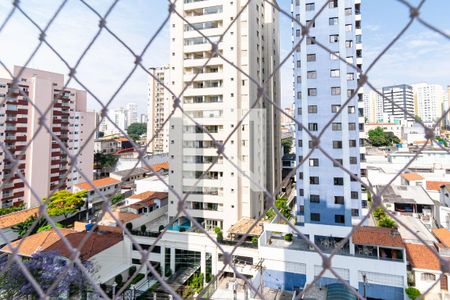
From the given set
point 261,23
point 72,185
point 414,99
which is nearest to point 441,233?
point 261,23

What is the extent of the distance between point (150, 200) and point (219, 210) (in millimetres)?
1667

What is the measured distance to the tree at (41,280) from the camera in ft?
9.50

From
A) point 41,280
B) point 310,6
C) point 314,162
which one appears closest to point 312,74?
point 310,6

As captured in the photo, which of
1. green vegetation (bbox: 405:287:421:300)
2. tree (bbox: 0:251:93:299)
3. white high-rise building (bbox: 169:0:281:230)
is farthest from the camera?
white high-rise building (bbox: 169:0:281:230)

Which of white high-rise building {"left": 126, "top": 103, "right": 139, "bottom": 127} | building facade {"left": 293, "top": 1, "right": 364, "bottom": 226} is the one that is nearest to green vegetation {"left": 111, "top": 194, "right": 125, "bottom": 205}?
building facade {"left": 293, "top": 1, "right": 364, "bottom": 226}

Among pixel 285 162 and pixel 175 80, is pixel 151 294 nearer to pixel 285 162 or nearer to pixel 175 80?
pixel 175 80

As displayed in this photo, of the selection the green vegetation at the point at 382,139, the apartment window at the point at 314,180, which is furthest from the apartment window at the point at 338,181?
the green vegetation at the point at 382,139

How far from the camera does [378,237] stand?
4.16 m

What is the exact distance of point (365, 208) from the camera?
16.5ft

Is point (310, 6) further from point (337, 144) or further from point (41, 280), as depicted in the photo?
point (41, 280)

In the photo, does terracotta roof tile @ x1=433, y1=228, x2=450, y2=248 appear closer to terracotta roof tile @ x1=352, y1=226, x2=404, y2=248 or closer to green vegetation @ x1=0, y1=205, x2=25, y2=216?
terracotta roof tile @ x1=352, y1=226, x2=404, y2=248

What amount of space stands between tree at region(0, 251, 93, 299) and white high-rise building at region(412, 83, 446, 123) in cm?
2625

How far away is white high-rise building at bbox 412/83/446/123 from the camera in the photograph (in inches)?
900

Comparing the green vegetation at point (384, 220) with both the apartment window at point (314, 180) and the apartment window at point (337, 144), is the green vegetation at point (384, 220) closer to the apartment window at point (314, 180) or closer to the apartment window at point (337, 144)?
the apartment window at point (314, 180)
